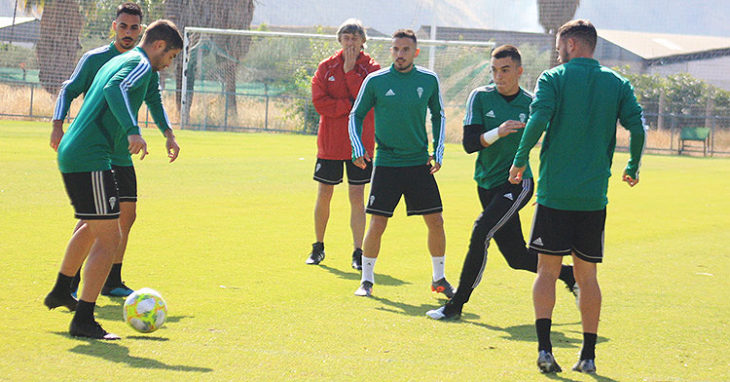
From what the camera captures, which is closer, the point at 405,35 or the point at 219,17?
the point at 405,35

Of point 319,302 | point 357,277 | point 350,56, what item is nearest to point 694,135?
point 350,56

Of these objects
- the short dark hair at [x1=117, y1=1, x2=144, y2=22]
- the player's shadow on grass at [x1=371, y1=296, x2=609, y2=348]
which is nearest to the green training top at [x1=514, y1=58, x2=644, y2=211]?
the player's shadow on grass at [x1=371, y1=296, x2=609, y2=348]

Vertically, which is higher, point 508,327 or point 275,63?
point 275,63

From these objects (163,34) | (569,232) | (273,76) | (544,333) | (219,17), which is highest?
(219,17)

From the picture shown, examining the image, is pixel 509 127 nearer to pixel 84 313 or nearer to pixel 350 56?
pixel 350 56

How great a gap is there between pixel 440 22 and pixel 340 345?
1447 inches

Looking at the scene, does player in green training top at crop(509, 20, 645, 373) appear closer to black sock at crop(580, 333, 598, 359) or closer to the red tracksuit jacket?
black sock at crop(580, 333, 598, 359)

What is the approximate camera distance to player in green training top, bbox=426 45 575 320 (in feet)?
21.3

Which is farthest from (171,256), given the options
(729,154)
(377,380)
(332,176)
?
Result: (729,154)

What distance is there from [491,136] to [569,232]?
1358 mm

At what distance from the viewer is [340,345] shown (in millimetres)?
5457

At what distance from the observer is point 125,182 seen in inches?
263

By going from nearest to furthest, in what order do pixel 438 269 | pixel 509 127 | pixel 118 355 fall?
pixel 118 355
pixel 509 127
pixel 438 269

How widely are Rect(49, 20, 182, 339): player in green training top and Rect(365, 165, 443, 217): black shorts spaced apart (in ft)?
7.69
